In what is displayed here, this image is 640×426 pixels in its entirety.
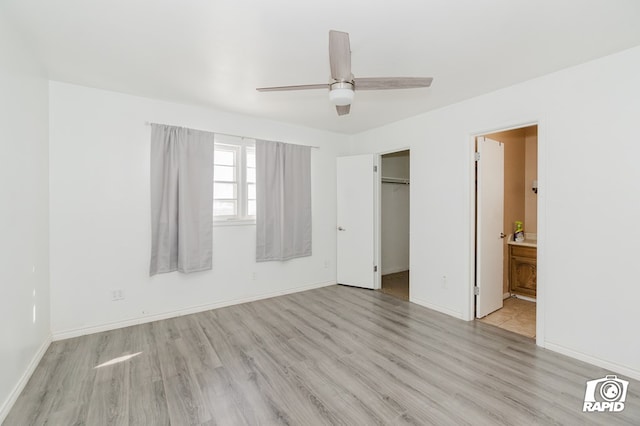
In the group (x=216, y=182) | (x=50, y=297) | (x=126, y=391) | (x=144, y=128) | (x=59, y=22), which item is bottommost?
(x=126, y=391)

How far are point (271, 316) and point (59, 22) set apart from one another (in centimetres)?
322

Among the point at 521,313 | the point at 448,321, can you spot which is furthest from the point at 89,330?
the point at 521,313

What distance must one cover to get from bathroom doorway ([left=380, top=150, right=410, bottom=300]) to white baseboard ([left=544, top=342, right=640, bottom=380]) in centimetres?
285

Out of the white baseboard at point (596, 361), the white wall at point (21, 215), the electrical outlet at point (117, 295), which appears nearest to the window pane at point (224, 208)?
the electrical outlet at point (117, 295)

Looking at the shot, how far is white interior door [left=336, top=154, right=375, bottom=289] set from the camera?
457 centimetres

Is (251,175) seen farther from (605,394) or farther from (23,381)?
(605,394)

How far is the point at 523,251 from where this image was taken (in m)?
4.14

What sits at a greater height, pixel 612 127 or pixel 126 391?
pixel 612 127

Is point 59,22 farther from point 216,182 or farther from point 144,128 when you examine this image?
point 216,182

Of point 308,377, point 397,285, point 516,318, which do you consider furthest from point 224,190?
point 516,318

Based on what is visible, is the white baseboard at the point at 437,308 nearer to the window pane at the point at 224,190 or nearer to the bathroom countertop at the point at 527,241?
the bathroom countertop at the point at 527,241

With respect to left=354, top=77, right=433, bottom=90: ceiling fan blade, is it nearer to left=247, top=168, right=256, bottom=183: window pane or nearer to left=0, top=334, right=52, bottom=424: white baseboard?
left=247, top=168, right=256, bottom=183: window pane

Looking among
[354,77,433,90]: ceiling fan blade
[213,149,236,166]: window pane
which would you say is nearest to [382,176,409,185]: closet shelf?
[213,149,236,166]: window pane

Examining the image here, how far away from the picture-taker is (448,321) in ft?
10.9
